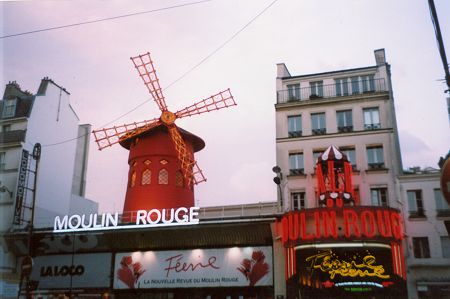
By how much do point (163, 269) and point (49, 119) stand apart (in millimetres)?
10700

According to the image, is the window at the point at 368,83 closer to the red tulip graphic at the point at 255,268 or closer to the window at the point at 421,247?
the window at the point at 421,247

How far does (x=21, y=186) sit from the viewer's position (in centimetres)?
2241

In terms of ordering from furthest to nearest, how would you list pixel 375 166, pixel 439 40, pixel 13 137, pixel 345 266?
1. pixel 13 137
2. pixel 375 166
3. pixel 345 266
4. pixel 439 40

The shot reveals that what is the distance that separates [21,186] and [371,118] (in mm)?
15769

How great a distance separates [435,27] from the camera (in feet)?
16.3

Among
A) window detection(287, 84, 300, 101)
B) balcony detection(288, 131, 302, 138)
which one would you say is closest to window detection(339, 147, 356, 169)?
balcony detection(288, 131, 302, 138)

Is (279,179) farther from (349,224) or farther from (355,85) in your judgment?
(355,85)

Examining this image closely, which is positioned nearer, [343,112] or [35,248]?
[343,112]

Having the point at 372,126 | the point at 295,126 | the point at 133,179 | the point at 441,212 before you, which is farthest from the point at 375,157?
the point at 133,179

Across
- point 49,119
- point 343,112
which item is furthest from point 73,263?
point 343,112

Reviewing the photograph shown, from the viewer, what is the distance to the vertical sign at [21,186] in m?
22.1

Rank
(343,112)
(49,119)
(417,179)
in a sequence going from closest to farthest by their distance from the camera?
(417,179), (343,112), (49,119)

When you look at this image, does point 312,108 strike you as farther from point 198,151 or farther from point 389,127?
point 198,151

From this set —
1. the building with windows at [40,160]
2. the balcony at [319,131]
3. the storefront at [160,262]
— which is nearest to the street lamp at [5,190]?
the building with windows at [40,160]
